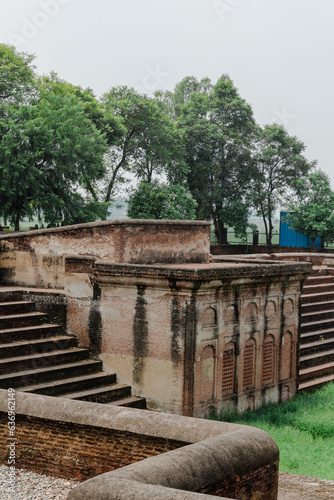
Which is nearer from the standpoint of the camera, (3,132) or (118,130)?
(3,132)

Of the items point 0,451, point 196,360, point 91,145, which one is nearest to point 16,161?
point 91,145

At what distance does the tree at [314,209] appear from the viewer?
99.9 feet

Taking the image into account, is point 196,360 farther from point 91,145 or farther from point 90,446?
point 91,145

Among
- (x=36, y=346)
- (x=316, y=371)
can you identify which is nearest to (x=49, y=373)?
(x=36, y=346)

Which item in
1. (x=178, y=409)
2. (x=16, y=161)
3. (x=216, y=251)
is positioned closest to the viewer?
(x=178, y=409)

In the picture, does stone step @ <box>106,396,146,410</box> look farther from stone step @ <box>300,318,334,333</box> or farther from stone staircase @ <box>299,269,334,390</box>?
stone step @ <box>300,318,334,333</box>

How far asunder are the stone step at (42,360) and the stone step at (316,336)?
5.66 metres

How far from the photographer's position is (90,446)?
554 centimetres

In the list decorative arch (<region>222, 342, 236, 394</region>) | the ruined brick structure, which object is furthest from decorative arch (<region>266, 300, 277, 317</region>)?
decorative arch (<region>222, 342, 236, 394</region>)

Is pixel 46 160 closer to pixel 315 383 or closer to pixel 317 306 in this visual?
pixel 317 306

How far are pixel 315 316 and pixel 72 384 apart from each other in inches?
298

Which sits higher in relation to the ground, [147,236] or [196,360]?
[147,236]

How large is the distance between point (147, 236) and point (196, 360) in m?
2.26

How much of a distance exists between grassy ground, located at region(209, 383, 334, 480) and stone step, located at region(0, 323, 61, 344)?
9.17 feet
